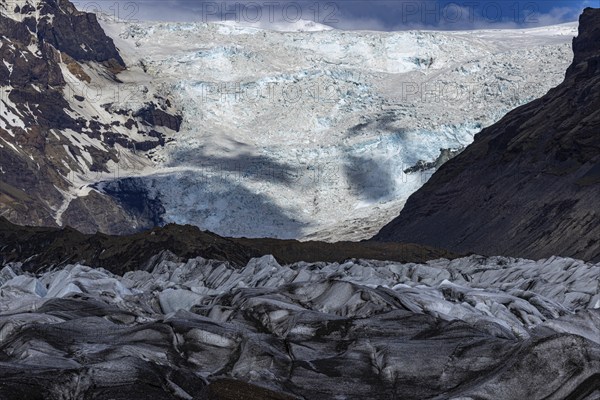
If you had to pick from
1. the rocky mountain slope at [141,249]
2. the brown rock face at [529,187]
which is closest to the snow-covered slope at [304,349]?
the rocky mountain slope at [141,249]

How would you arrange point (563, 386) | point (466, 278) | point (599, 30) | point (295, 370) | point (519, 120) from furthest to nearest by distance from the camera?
point (599, 30)
point (519, 120)
point (466, 278)
point (295, 370)
point (563, 386)

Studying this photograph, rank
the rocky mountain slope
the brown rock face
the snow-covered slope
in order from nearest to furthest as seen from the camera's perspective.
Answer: the snow-covered slope → the rocky mountain slope → the brown rock face

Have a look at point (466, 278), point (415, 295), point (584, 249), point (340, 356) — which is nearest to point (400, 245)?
point (584, 249)

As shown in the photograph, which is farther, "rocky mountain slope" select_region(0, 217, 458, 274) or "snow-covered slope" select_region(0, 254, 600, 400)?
"rocky mountain slope" select_region(0, 217, 458, 274)

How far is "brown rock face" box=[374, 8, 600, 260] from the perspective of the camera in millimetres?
140500

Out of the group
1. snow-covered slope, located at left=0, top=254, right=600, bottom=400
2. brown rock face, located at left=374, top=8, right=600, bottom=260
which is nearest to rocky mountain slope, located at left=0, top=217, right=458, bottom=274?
brown rock face, located at left=374, top=8, right=600, bottom=260

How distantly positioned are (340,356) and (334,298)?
7735 millimetres

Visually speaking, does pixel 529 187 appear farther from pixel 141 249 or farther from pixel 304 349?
pixel 304 349

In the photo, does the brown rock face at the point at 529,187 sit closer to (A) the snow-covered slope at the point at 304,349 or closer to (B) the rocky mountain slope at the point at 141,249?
A: (B) the rocky mountain slope at the point at 141,249

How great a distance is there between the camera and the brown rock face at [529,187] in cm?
14050

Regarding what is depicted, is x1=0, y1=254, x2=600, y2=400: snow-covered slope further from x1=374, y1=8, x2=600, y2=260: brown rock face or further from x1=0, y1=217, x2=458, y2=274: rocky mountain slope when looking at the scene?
x1=374, y1=8, x2=600, y2=260: brown rock face

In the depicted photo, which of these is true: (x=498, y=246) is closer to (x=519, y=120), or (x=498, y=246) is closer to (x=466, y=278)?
(x=519, y=120)

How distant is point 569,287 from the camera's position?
57094 millimetres

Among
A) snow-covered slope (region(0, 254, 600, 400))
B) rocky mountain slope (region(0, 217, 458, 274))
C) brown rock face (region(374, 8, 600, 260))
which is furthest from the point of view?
Answer: brown rock face (region(374, 8, 600, 260))
